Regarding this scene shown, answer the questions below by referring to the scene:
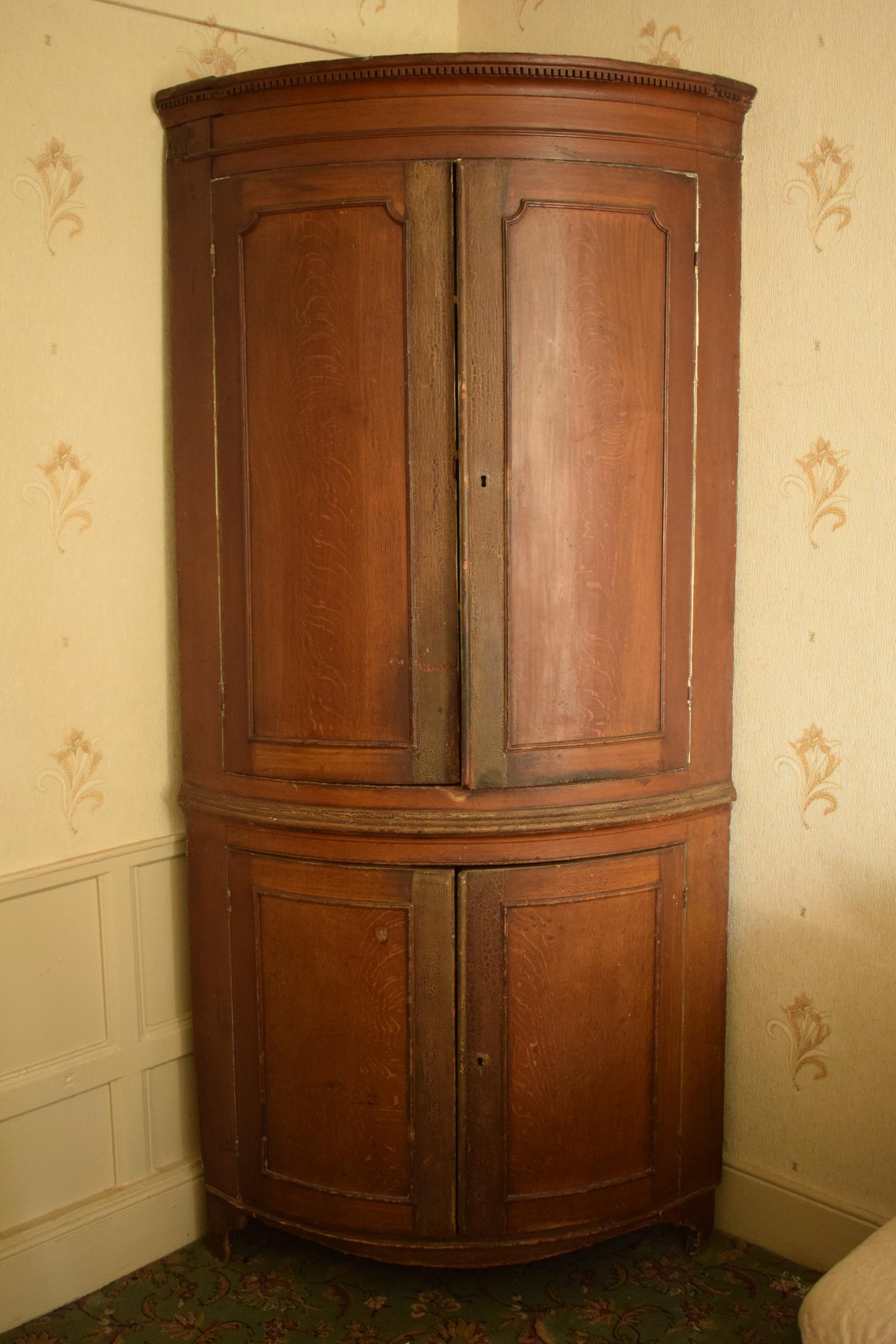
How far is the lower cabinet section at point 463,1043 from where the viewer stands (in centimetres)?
196

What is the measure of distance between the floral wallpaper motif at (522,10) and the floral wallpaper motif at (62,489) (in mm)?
1256

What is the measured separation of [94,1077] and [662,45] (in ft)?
6.95

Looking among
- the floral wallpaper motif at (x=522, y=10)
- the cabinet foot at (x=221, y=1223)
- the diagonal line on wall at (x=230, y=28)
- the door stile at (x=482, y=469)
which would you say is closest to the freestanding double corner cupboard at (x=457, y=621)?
the door stile at (x=482, y=469)

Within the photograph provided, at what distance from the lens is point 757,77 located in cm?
204

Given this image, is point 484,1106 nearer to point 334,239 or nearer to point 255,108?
point 334,239

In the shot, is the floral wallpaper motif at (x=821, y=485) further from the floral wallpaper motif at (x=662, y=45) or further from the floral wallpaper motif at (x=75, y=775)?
the floral wallpaper motif at (x=75, y=775)

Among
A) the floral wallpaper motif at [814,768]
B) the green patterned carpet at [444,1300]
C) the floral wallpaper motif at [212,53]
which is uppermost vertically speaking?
the floral wallpaper motif at [212,53]

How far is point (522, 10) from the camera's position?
238 centimetres

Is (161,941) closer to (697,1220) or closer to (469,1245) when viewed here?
(469,1245)

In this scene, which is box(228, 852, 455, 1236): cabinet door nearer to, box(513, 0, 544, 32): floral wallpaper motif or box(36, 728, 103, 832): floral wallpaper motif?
box(36, 728, 103, 832): floral wallpaper motif

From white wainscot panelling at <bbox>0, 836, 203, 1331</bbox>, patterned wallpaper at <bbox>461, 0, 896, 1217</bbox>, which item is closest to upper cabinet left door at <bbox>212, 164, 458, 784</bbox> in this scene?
white wainscot panelling at <bbox>0, 836, 203, 1331</bbox>

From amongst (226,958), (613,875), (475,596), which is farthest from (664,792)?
(226,958)

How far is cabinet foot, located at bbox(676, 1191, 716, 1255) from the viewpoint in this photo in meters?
2.18

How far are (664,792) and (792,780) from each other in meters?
0.28
